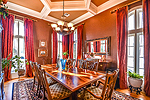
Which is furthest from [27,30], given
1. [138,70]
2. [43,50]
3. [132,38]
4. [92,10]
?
[138,70]

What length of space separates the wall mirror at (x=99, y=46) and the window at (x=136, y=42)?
0.79 metres

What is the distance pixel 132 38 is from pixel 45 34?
4.28 metres

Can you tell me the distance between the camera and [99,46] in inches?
140

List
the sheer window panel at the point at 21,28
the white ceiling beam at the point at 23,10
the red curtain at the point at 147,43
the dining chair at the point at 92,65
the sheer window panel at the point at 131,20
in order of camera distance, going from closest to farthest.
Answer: the red curtain at the point at 147,43 < the dining chair at the point at 92,65 < the sheer window panel at the point at 131,20 < the white ceiling beam at the point at 23,10 < the sheer window panel at the point at 21,28

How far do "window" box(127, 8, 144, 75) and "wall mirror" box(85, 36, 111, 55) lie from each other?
31.1 inches

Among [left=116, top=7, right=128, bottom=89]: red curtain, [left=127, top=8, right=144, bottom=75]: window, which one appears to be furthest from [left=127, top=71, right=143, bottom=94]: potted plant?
[left=127, top=8, right=144, bottom=75]: window

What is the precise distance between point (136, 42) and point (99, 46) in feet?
4.50

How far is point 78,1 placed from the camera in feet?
10.3

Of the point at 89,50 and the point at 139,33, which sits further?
the point at 89,50

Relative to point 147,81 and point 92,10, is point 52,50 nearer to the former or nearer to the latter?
point 92,10

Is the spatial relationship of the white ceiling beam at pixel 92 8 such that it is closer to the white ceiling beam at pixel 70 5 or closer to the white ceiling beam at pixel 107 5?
the white ceiling beam at pixel 107 5

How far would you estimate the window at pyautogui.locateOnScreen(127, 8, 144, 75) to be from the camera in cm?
254

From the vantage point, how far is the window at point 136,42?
8.35ft

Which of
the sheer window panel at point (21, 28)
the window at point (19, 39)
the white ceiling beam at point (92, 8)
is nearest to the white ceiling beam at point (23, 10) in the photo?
the window at point (19, 39)
